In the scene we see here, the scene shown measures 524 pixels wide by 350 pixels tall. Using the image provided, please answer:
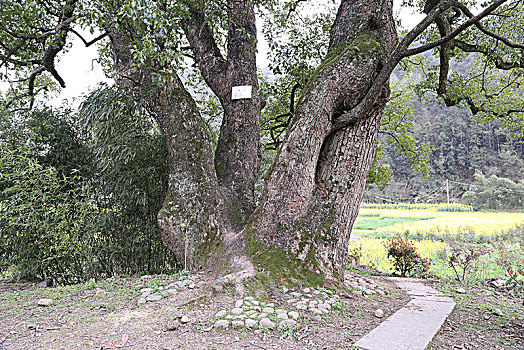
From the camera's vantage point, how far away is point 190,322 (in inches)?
82.0

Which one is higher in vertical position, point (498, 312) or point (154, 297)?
point (154, 297)

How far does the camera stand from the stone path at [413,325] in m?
1.89

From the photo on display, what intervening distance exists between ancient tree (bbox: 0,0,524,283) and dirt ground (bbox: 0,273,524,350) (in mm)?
395

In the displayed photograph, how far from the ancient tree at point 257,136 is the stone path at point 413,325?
642mm

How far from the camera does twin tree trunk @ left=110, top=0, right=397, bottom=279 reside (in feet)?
9.32

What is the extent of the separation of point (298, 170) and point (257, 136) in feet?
3.84

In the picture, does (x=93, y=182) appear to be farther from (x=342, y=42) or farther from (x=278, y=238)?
(x=342, y=42)

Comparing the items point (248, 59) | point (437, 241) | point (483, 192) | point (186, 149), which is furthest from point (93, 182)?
point (483, 192)

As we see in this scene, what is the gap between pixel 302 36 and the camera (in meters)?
5.79

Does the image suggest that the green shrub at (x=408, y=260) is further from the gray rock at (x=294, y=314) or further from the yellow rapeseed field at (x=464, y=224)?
the yellow rapeseed field at (x=464, y=224)

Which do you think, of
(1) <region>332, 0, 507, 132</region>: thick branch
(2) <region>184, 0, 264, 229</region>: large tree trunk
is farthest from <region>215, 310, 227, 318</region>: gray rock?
(1) <region>332, 0, 507, 132</region>: thick branch

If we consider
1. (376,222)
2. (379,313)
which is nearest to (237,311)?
(379,313)

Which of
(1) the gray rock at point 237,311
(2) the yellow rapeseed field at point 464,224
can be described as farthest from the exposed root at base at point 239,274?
(2) the yellow rapeseed field at point 464,224

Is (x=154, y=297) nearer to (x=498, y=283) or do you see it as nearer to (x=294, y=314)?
(x=294, y=314)
